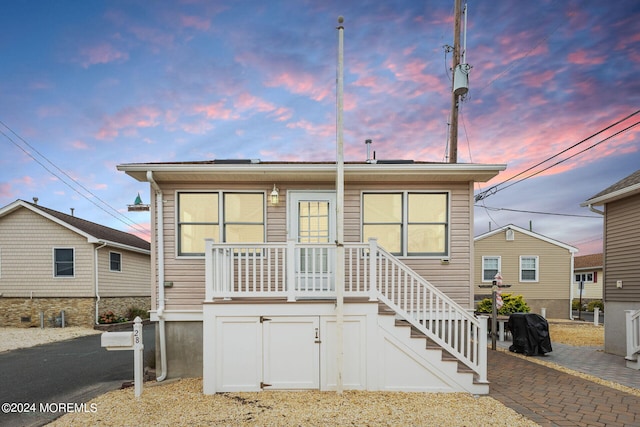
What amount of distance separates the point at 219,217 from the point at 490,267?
14.6 meters

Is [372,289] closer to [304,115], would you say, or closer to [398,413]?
[398,413]

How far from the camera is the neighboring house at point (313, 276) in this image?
188 inches

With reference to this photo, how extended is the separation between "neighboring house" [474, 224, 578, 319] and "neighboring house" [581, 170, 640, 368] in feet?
23.9

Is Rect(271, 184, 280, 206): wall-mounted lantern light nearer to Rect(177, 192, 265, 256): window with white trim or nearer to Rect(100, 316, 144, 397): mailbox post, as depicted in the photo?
Rect(177, 192, 265, 256): window with white trim

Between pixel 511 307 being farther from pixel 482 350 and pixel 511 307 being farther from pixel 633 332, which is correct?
pixel 482 350

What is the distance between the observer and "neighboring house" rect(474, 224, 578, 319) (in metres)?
15.6

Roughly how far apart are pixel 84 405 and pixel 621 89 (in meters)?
14.3

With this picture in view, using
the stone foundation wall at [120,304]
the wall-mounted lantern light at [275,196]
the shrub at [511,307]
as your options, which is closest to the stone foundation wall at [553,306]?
the shrub at [511,307]

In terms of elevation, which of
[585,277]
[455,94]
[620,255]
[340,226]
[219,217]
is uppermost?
[455,94]

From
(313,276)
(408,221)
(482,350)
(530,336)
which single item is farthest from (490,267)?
(313,276)

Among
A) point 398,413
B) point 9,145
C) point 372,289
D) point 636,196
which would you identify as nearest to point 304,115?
point 372,289

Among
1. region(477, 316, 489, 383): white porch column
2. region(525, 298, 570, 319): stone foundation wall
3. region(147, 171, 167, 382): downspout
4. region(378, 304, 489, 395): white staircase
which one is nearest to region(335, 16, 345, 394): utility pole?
region(378, 304, 489, 395): white staircase

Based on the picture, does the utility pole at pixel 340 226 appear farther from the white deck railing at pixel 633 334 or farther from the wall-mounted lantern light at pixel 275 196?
the white deck railing at pixel 633 334

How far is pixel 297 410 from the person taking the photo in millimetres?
4109
